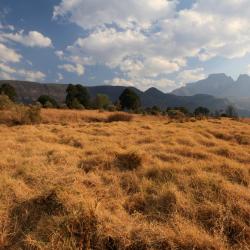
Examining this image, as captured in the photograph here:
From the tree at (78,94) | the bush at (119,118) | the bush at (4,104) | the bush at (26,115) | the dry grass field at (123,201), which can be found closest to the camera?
the dry grass field at (123,201)

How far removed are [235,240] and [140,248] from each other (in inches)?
58.7

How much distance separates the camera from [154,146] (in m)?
10.6

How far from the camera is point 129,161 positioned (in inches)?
322

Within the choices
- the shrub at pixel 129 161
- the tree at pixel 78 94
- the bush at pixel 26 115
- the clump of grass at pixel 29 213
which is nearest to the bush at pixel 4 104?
the bush at pixel 26 115

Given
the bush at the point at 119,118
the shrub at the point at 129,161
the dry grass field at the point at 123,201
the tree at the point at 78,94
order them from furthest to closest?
the tree at the point at 78,94, the bush at the point at 119,118, the shrub at the point at 129,161, the dry grass field at the point at 123,201

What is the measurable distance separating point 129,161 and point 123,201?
286cm

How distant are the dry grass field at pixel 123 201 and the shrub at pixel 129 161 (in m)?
0.03

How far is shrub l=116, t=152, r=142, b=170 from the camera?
25.9 feet

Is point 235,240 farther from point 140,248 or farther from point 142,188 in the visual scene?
point 142,188

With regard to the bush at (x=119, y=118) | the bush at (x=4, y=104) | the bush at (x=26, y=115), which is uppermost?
the bush at (x=4, y=104)

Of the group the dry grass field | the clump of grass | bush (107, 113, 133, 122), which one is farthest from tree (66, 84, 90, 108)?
the clump of grass

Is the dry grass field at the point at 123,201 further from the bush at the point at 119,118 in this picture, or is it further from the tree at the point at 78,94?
the tree at the point at 78,94

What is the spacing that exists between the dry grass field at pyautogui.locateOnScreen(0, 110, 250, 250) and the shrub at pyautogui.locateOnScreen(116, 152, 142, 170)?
0.10 ft

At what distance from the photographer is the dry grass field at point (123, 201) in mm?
3924
